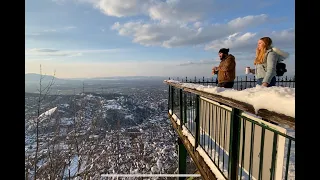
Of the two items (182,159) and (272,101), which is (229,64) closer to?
(272,101)

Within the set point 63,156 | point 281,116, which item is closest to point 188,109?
point 281,116

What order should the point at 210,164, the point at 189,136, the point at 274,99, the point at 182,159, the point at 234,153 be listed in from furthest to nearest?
the point at 182,159 < the point at 189,136 < the point at 210,164 < the point at 234,153 < the point at 274,99

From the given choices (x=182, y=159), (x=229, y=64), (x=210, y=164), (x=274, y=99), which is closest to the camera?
(x=274, y=99)

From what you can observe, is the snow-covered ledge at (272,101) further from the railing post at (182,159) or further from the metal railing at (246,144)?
the railing post at (182,159)

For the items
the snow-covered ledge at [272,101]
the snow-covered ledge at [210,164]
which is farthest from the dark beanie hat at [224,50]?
the snow-covered ledge at [272,101]

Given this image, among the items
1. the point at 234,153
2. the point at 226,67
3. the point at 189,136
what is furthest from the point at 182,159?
the point at 234,153

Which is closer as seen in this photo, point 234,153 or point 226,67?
point 234,153

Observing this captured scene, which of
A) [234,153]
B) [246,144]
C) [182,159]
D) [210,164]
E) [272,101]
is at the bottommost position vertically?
[182,159]
